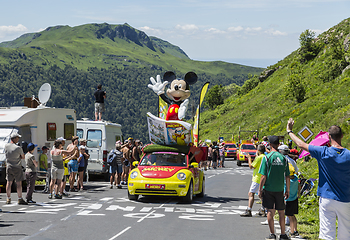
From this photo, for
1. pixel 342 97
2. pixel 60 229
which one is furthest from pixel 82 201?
pixel 342 97

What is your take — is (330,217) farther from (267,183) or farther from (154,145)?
(154,145)

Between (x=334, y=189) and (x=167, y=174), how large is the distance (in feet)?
25.5

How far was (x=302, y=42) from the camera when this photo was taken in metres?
77.8

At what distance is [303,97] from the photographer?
198ft

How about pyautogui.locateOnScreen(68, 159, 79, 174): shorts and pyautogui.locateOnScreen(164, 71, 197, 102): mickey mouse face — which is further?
pyautogui.locateOnScreen(164, 71, 197, 102): mickey mouse face

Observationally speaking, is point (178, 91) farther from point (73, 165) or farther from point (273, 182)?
point (273, 182)

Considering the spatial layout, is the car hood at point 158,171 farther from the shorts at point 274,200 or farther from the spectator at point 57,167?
the shorts at point 274,200

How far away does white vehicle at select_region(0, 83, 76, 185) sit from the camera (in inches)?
623

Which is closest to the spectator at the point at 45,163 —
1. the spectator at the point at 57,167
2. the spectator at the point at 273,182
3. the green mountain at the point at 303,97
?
the spectator at the point at 57,167

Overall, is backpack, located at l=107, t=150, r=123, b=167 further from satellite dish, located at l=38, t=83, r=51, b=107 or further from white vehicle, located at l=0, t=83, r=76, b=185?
satellite dish, located at l=38, t=83, r=51, b=107

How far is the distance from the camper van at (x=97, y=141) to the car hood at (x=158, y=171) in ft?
23.8

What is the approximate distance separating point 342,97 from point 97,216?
35.6m

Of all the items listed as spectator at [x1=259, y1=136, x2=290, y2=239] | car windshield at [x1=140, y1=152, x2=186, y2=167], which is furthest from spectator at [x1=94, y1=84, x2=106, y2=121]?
spectator at [x1=259, y1=136, x2=290, y2=239]

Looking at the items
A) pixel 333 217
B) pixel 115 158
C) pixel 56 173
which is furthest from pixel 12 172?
pixel 333 217
